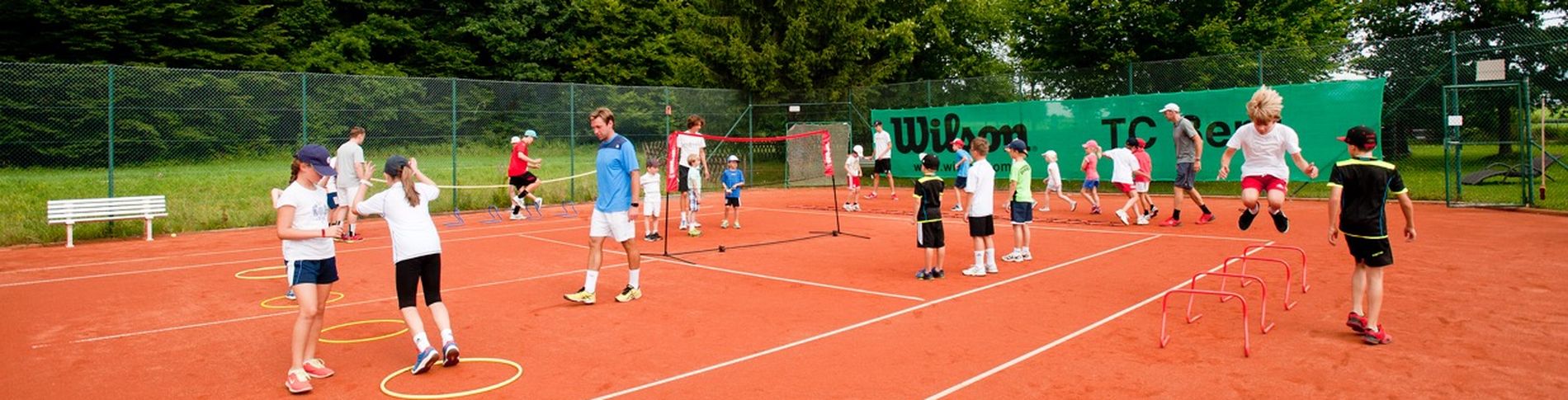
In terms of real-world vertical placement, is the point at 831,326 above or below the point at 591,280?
below

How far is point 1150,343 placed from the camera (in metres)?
6.46

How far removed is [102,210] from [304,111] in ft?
13.6

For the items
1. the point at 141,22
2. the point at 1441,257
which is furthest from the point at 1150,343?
the point at 141,22

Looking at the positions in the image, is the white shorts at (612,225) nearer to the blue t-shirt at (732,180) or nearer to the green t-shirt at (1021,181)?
the green t-shirt at (1021,181)

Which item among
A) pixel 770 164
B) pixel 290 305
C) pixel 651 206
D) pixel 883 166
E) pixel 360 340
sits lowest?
pixel 360 340

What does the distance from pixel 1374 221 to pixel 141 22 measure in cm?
3840

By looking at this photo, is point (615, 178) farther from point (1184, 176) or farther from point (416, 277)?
point (1184, 176)

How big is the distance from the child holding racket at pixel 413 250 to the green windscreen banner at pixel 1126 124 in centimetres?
1485

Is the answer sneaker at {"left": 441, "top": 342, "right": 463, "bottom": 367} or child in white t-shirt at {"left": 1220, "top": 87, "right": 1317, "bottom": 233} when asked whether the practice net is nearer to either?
child in white t-shirt at {"left": 1220, "top": 87, "right": 1317, "bottom": 233}

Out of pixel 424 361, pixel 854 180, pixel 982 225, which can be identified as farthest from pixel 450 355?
pixel 854 180

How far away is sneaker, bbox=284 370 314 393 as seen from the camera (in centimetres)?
549

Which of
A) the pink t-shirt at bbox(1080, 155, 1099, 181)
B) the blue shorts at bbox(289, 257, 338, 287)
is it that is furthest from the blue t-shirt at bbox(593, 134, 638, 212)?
the pink t-shirt at bbox(1080, 155, 1099, 181)

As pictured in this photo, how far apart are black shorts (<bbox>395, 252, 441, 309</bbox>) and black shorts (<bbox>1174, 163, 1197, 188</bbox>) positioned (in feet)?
37.8

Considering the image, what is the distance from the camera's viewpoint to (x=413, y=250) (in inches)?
234
